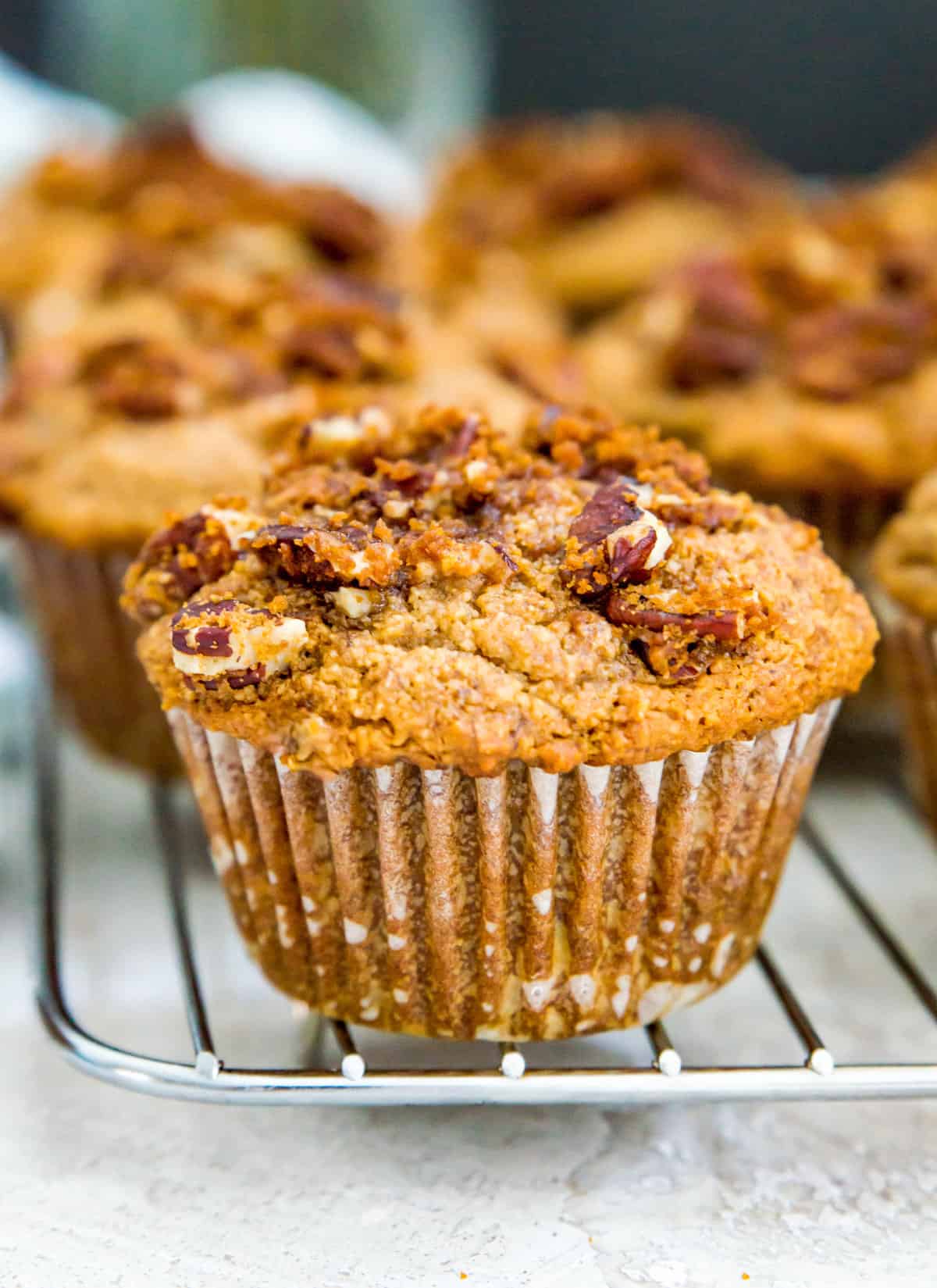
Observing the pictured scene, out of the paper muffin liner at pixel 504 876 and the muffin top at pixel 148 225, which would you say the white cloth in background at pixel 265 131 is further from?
the paper muffin liner at pixel 504 876

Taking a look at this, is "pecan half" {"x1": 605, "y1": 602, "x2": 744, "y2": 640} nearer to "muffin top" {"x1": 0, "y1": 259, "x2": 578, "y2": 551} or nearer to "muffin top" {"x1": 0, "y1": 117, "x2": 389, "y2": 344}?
"muffin top" {"x1": 0, "y1": 259, "x2": 578, "y2": 551}

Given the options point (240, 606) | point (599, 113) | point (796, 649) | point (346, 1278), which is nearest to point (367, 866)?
point (240, 606)

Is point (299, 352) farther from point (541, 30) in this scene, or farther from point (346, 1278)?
point (541, 30)

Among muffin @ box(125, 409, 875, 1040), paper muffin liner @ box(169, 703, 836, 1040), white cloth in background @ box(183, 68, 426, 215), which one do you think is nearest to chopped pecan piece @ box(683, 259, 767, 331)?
muffin @ box(125, 409, 875, 1040)

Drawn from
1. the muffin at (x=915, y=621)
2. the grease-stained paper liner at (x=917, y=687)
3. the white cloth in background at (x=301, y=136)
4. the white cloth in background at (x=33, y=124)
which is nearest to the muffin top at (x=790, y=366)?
the muffin at (x=915, y=621)

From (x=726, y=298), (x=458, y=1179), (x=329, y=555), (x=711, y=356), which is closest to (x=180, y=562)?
(x=329, y=555)

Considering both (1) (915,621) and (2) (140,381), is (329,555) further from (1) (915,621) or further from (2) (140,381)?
(2) (140,381)
